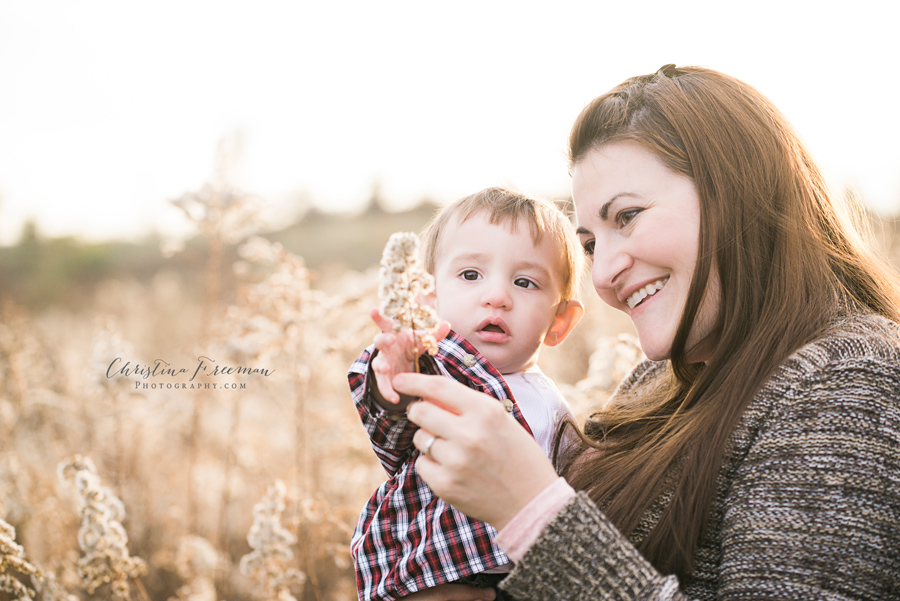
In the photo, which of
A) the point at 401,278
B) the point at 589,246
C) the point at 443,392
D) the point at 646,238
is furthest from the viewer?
the point at 589,246

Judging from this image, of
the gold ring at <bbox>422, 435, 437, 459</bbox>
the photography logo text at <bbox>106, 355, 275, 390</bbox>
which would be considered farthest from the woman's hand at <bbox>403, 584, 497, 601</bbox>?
the photography logo text at <bbox>106, 355, 275, 390</bbox>

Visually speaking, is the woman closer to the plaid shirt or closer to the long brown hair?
the long brown hair

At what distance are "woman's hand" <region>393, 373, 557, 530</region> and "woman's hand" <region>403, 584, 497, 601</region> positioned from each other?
57cm

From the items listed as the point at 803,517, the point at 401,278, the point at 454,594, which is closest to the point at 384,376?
the point at 401,278

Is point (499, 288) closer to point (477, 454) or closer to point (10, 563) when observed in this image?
point (477, 454)

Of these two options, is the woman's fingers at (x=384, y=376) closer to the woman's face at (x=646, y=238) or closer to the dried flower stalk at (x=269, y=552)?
the woman's face at (x=646, y=238)

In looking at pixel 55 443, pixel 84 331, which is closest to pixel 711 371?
pixel 55 443

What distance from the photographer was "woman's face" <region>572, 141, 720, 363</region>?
148 cm

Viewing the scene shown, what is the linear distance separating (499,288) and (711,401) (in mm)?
716

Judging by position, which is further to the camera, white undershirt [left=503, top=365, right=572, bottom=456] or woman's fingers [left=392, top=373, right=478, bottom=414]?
white undershirt [left=503, top=365, right=572, bottom=456]

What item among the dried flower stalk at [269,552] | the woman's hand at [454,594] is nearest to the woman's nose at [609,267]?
the woman's hand at [454,594]

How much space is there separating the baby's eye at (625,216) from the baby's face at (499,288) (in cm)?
41

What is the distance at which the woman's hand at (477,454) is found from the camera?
106cm

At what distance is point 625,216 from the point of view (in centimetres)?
157
